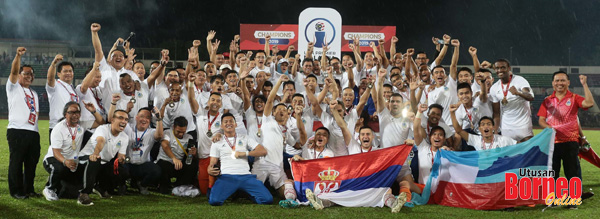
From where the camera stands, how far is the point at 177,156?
7090 millimetres

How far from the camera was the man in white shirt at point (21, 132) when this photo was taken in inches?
243

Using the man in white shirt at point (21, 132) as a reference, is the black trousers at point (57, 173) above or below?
below

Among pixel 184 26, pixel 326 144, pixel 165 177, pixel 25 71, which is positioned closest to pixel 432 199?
pixel 326 144

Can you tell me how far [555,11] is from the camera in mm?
50406

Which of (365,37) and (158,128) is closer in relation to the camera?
(158,128)

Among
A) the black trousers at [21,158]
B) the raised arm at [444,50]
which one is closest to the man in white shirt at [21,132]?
the black trousers at [21,158]

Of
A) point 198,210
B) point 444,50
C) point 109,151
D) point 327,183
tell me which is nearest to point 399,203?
point 327,183

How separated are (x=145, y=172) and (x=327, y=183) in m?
2.51

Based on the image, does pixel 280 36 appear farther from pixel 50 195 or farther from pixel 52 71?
pixel 50 195

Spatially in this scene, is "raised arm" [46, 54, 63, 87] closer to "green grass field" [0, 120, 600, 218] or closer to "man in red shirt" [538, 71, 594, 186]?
"green grass field" [0, 120, 600, 218]

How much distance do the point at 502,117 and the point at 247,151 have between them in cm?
369

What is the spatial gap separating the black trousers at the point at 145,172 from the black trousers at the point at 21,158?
117cm

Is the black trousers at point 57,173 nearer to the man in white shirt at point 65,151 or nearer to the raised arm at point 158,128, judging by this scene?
the man in white shirt at point 65,151

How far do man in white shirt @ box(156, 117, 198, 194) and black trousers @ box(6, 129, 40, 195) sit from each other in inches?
62.3
